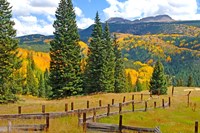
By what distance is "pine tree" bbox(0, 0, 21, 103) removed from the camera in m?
46.8

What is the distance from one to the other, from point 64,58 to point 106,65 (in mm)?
13845

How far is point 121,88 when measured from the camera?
82438 mm

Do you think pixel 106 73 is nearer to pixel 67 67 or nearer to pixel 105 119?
pixel 67 67

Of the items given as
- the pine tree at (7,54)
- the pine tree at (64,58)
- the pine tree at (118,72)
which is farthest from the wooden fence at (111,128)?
the pine tree at (118,72)

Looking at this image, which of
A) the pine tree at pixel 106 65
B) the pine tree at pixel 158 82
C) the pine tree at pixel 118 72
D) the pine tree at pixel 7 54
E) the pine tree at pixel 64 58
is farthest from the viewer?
the pine tree at pixel 158 82

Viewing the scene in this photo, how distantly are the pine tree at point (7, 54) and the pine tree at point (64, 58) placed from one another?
10854mm

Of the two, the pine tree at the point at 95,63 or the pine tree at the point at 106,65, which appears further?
the pine tree at the point at 106,65

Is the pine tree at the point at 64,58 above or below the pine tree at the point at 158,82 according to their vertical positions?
above

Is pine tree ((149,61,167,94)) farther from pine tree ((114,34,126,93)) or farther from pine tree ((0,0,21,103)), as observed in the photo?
pine tree ((0,0,21,103))

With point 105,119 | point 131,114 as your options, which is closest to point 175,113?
point 131,114

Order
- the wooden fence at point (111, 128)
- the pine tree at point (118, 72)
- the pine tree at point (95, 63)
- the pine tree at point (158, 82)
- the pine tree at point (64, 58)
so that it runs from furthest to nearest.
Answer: the pine tree at point (158, 82) → the pine tree at point (118, 72) → the pine tree at point (95, 63) → the pine tree at point (64, 58) → the wooden fence at point (111, 128)

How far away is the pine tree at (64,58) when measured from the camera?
57906mm

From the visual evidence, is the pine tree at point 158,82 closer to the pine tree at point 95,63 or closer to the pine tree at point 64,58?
the pine tree at point 95,63

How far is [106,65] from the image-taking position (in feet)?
226
